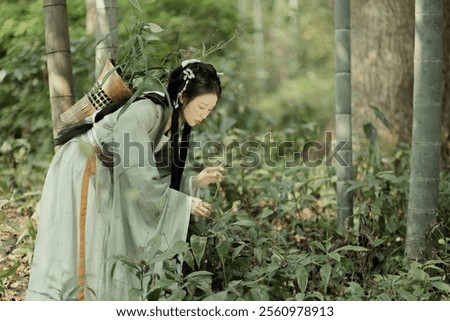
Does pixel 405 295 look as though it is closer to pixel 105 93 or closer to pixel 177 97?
pixel 177 97

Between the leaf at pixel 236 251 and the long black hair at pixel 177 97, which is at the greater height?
the long black hair at pixel 177 97

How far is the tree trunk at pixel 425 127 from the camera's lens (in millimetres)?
3904

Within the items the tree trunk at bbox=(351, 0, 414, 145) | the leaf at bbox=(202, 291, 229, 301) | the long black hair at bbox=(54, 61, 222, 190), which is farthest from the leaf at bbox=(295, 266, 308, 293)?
the tree trunk at bbox=(351, 0, 414, 145)

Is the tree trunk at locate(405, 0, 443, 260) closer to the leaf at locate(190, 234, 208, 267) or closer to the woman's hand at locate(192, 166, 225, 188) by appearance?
the woman's hand at locate(192, 166, 225, 188)

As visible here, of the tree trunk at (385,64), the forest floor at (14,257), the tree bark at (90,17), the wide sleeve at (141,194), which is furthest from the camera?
the tree bark at (90,17)

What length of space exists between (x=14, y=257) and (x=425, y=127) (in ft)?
7.62

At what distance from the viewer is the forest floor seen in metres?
4.15

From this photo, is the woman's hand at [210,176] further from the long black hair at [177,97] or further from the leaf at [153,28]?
the leaf at [153,28]

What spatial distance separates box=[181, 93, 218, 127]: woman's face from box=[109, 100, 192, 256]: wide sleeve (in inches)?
5.9

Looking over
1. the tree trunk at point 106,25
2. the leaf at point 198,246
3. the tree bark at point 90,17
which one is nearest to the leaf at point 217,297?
the leaf at point 198,246

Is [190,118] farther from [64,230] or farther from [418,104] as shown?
[418,104]

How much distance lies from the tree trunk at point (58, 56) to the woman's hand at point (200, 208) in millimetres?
1191

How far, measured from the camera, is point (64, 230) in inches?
141
